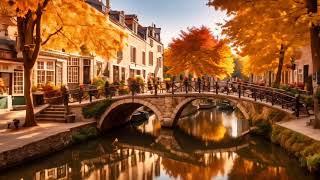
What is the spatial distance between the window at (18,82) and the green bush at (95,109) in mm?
4624

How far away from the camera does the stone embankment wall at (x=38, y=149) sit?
13.5 meters

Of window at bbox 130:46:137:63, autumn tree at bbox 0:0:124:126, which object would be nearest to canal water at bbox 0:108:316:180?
autumn tree at bbox 0:0:124:126

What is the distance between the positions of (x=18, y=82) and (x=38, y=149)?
1044 cm

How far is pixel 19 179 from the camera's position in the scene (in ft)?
42.7

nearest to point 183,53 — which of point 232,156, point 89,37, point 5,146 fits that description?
point 89,37

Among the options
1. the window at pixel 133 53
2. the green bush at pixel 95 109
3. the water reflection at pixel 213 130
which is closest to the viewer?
the water reflection at pixel 213 130

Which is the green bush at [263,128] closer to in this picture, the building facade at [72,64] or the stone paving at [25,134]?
the building facade at [72,64]

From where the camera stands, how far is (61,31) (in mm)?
20484

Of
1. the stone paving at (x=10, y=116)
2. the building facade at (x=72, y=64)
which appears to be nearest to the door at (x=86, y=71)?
the building facade at (x=72, y=64)

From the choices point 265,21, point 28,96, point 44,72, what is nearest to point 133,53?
point 44,72

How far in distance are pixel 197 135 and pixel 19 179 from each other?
13890mm

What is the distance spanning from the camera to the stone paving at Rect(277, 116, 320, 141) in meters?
14.1

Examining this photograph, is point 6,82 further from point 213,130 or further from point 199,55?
point 199,55

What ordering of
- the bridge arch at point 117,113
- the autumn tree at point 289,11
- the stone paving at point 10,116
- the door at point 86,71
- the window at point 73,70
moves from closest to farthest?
the autumn tree at point 289,11, the stone paving at point 10,116, the bridge arch at point 117,113, the window at point 73,70, the door at point 86,71
